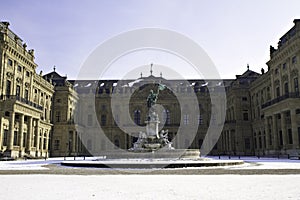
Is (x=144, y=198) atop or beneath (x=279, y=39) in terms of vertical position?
beneath

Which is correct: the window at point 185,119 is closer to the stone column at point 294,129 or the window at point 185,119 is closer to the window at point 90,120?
the window at point 90,120

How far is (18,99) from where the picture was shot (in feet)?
126

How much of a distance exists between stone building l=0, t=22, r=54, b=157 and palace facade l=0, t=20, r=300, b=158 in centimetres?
11

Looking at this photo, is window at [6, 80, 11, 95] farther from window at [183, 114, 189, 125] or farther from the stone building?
window at [183, 114, 189, 125]

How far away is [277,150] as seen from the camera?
4328 cm

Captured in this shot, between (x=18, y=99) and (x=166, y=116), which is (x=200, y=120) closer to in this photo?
(x=166, y=116)

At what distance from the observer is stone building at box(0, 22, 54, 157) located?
37.2 m

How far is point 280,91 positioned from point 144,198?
41324mm

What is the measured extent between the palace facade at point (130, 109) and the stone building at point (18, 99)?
115 mm

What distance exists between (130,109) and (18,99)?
34.5 meters

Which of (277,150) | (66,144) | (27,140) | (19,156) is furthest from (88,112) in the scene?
(277,150)

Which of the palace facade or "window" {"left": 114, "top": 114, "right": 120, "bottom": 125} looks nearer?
the palace facade

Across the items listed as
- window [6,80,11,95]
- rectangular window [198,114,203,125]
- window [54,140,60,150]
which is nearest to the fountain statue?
window [6,80,11,95]

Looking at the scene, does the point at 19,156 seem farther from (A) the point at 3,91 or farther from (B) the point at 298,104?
(B) the point at 298,104
